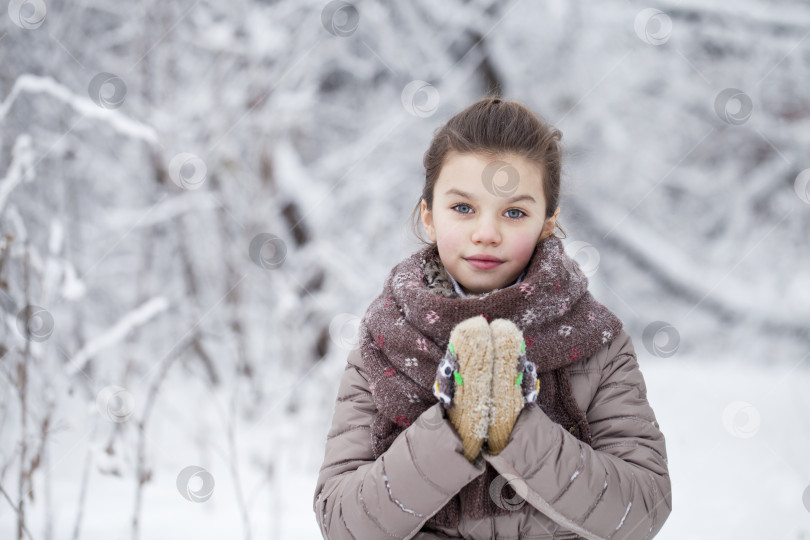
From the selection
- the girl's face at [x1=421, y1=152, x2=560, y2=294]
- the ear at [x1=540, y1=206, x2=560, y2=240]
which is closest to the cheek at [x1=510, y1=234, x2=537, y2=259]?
the girl's face at [x1=421, y1=152, x2=560, y2=294]

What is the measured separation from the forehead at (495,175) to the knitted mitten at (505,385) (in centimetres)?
35

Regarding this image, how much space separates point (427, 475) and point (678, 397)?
418cm

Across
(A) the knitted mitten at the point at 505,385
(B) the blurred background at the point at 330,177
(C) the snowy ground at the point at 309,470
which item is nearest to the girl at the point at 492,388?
(A) the knitted mitten at the point at 505,385

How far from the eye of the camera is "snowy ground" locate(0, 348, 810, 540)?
2.65 metres

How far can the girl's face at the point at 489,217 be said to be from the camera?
1.35m

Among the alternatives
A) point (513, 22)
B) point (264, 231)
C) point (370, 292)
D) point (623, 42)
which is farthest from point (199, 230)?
point (623, 42)

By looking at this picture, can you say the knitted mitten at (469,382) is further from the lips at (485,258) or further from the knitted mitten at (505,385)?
the lips at (485,258)

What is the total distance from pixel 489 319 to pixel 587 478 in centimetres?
37

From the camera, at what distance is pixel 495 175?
1.37 m

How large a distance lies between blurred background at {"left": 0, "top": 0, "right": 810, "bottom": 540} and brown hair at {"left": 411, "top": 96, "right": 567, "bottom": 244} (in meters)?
2.47

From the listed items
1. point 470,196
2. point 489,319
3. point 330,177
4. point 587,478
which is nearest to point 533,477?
point 587,478

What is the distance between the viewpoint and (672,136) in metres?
5.39

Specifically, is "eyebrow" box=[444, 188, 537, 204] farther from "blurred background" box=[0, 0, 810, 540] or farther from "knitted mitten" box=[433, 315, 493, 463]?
"blurred background" box=[0, 0, 810, 540]

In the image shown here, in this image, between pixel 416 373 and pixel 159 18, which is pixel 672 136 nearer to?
pixel 159 18
